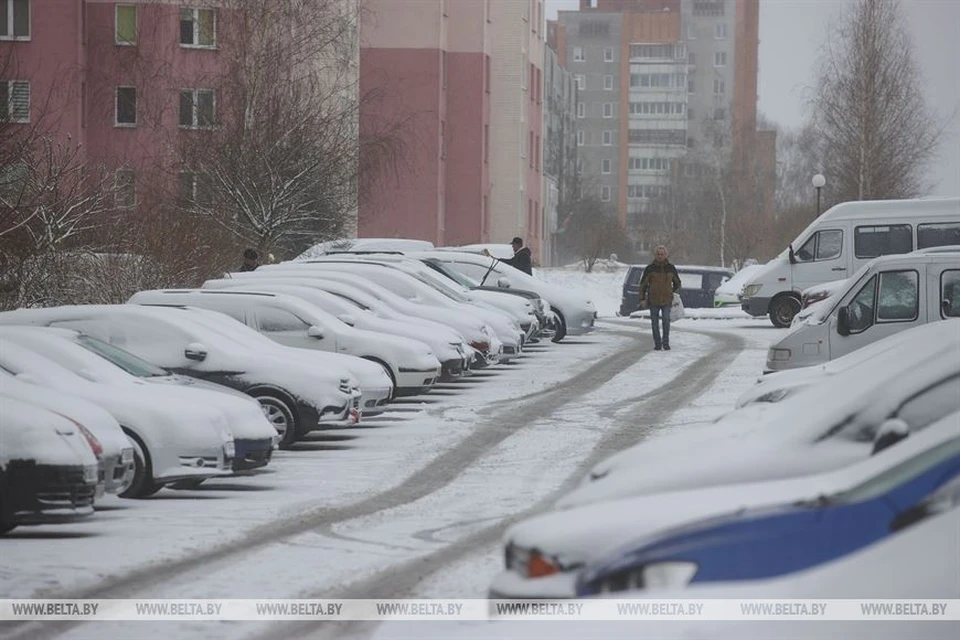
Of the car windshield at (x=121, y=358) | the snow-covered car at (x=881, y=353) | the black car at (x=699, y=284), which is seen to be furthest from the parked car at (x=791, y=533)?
the black car at (x=699, y=284)

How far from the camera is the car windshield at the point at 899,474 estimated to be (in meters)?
7.12

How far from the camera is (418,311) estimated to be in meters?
26.5

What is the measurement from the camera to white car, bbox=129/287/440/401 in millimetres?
21484

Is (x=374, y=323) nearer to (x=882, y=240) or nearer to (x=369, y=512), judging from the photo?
(x=369, y=512)

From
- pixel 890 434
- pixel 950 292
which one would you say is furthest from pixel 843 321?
pixel 890 434

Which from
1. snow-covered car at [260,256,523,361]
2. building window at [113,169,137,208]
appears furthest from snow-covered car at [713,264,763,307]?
snow-covered car at [260,256,523,361]

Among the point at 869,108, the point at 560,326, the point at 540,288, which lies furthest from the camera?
the point at 869,108

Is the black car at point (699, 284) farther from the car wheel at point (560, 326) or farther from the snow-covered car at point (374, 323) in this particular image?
the snow-covered car at point (374, 323)

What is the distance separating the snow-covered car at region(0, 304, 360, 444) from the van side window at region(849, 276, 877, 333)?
5989mm

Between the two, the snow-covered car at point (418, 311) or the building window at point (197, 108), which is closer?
the snow-covered car at point (418, 311)

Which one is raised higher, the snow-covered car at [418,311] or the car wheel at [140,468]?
the snow-covered car at [418,311]

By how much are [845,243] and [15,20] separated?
30.1 metres

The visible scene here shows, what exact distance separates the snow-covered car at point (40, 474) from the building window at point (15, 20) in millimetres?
44771

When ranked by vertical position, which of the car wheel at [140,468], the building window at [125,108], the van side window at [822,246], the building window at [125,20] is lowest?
the car wheel at [140,468]
